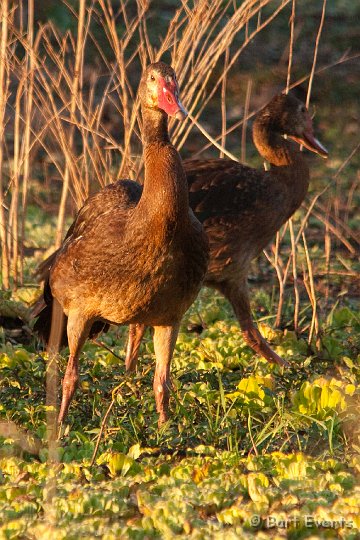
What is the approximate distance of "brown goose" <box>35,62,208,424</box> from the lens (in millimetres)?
4938

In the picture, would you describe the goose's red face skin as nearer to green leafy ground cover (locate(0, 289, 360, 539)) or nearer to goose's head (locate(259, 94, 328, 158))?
green leafy ground cover (locate(0, 289, 360, 539))

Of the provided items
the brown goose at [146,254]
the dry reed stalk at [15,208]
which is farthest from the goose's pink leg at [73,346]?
the dry reed stalk at [15,208]

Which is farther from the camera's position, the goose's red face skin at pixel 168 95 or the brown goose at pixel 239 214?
the brown goose at pixel 239 214

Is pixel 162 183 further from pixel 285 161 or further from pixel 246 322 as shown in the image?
pixel 285 161

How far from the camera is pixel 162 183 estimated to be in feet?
16.1

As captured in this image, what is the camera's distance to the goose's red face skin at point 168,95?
4.88 meters

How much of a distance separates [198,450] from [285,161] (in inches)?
121

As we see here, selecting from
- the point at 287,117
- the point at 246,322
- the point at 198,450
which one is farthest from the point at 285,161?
the point at 198,450

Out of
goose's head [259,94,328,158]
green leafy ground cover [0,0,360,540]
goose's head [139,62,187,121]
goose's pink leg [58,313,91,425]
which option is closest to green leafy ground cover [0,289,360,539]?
green leafy ground cover [0,0,360,540]

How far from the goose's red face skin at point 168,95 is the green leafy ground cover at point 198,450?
1332mm

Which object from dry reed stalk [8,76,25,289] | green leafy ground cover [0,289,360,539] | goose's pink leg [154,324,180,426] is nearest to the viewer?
green leafy ground cover [0,289,360,539]

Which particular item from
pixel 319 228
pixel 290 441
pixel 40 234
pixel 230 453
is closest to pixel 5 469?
pixel 230 453

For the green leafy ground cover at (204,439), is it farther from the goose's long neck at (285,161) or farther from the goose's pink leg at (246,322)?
the goose's long neck at (285,161)

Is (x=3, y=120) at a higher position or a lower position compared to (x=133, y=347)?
higher
